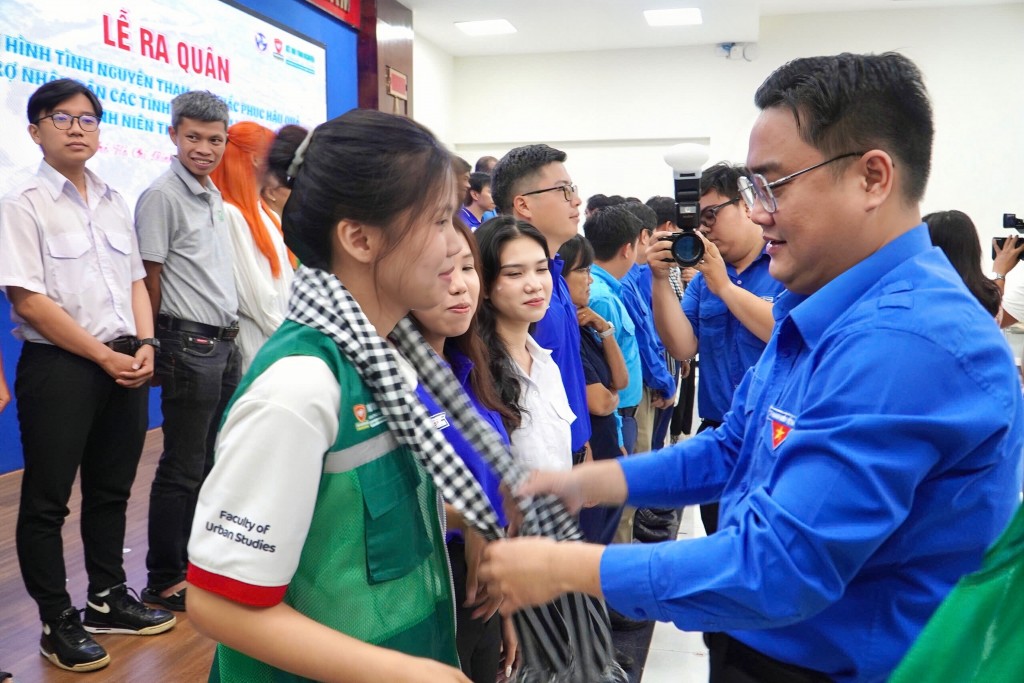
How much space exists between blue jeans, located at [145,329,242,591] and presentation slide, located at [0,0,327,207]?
131 centimetres

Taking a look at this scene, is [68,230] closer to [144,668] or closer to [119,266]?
[119,266]

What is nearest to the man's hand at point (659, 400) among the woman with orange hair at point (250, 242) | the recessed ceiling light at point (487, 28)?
the woman with orange hair at point (250, 242)

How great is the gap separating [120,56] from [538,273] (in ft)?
11.0

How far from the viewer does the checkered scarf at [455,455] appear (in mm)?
919

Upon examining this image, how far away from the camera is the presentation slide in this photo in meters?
3.79

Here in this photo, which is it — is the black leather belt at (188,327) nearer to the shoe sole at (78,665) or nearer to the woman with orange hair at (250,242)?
the woman with orange hair at (250,242)

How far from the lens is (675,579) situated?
892 millimetres

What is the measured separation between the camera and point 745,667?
107 centimetres

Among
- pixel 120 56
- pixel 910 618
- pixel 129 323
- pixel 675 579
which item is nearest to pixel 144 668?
pixel 129 323

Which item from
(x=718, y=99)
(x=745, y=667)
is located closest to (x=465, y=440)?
(x=745, y=667)

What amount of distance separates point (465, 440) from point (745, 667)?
578 millimetres

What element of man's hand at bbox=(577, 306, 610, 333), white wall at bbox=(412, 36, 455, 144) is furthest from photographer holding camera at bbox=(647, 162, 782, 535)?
white wall at bbox=(412, 36, 455, 144)

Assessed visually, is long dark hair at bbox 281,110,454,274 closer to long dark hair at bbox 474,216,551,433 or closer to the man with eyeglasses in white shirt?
long dark hair at bbox 474,216,551,433

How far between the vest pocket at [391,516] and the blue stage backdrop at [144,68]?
2.18 meters
